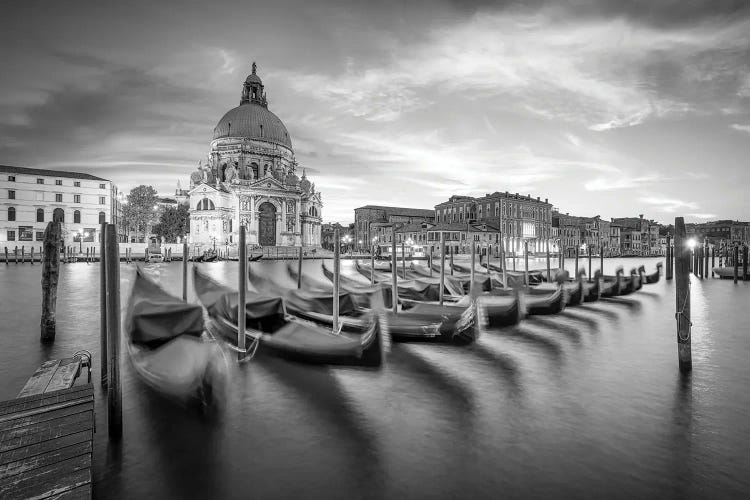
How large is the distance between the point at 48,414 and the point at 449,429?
3.06 m

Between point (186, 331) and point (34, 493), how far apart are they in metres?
3.31

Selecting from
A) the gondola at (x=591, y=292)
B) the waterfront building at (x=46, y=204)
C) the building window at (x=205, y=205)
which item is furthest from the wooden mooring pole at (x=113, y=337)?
the waterfront building at (x=46, y=204)

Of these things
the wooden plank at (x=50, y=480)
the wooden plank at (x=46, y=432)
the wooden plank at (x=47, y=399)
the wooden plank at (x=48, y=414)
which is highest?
the wooden plank at (x=47, y=399)

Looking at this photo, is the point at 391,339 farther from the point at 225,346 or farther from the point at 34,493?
the point at 34,493

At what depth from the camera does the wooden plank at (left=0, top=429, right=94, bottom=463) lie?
7.38 ft

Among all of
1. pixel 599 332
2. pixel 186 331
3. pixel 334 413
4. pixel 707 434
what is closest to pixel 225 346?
pixel 186 331

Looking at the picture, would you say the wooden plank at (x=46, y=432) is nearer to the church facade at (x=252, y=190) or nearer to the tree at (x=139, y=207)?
the church facade at (x=252, y=190)

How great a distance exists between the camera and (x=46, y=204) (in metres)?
37.7

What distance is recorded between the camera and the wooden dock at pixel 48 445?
2064 millimetres

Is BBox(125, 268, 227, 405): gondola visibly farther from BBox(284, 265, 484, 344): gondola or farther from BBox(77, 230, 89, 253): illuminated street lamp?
BBox(77, 230, 89, 253): illuminated street lamp

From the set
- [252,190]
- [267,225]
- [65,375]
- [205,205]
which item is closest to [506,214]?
[267,225]

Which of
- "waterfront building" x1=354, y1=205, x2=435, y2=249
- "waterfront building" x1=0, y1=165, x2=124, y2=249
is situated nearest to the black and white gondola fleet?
"waterfront building" x1=0, y1=165, x2=124, y2=249

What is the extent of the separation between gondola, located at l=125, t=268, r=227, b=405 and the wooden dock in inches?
27.3

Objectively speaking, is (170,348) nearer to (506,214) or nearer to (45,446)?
(45,446)
